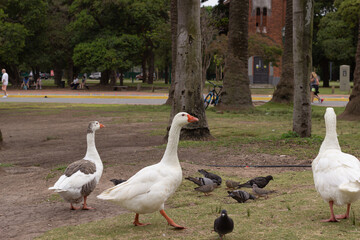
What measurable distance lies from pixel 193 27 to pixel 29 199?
6895 mm

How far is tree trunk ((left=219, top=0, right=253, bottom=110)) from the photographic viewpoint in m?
20.5

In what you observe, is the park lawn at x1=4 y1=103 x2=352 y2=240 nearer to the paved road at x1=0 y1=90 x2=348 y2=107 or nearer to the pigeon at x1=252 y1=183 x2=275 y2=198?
the pigeon at x1=252 y1=183 x2=275 y2=198


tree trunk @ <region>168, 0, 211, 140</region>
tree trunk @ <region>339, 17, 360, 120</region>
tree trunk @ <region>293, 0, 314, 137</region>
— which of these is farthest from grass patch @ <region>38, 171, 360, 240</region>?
tree trunk @ <region>339, 17, 360, 120</region>

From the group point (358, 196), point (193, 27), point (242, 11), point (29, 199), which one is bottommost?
point (29, 199)

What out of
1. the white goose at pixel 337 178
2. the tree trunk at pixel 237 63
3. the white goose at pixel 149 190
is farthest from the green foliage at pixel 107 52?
the white goose at pixel 337 178

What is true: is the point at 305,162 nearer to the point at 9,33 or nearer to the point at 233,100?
the point at 233,100

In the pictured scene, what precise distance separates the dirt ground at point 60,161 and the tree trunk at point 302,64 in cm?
192

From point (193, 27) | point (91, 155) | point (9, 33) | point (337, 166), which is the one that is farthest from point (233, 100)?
point (9, 33)

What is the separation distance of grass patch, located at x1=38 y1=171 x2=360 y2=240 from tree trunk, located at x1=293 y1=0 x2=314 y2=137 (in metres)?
4.64

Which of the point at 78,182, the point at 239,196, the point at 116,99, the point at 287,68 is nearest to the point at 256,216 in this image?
the point at 239,196

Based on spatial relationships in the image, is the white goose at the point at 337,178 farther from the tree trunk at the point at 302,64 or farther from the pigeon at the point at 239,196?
the tree trunk at the point at 302,64

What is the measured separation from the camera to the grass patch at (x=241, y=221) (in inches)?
209

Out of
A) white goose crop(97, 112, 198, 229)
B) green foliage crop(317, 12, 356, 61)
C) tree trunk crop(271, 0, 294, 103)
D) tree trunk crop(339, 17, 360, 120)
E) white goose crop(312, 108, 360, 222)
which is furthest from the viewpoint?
green foliage crop(317, 12, 356, 61)

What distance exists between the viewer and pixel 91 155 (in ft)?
24.6
